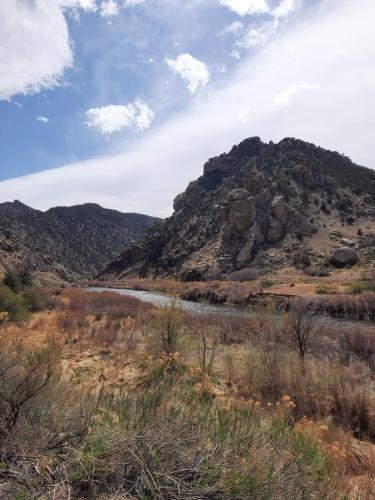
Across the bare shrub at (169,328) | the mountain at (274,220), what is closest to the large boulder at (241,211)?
the mountain at (274,220)

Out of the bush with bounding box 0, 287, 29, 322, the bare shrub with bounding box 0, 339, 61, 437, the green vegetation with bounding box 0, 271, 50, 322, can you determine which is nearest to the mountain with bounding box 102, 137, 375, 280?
the green vegetation with bounding box 0, 271, 50, 322

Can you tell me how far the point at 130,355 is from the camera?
33.3ft

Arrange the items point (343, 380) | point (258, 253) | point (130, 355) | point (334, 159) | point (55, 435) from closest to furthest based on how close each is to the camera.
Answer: point (55, 435)
point (343, 380)
point (130, 355)
point (258, 253)
point (334, 159)

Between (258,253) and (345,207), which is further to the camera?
(345,207)

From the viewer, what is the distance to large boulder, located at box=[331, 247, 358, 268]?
43969mm

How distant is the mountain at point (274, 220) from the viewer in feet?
177

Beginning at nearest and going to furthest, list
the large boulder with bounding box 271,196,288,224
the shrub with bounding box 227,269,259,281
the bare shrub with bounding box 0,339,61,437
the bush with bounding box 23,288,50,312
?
the bare shrub with bounding box 0,339,61,437
the bush with bounding box 23,288,50,312
the shrub with bounding box 227,269,259,281
the large boulder with bounding box 271,196,288,224

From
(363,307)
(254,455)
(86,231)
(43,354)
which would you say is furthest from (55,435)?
(86,231)

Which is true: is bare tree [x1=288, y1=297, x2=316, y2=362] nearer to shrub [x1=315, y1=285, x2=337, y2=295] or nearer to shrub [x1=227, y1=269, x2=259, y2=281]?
shrub [x1=315, y1=285, x2=337, y2=295]

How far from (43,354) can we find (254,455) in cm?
316

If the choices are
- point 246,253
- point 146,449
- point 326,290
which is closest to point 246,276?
point 246,253

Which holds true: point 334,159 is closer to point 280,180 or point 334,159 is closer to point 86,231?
point 280,180

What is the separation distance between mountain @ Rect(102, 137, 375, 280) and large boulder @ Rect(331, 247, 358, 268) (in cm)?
17

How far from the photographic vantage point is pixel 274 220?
58.3 m
